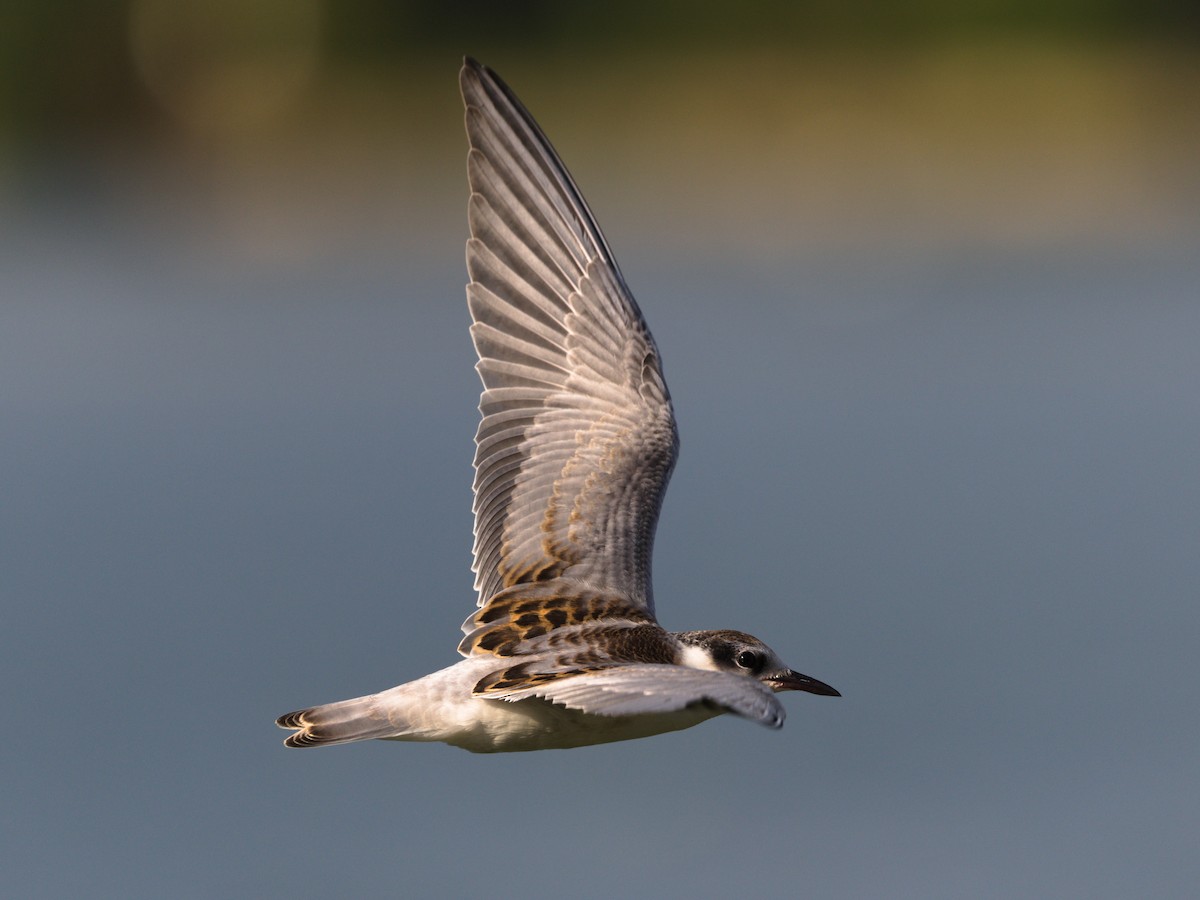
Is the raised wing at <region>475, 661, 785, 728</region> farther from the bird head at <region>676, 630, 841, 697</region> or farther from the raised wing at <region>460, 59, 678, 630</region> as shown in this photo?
the raised wing at <region>460, 59, 678, 630</region>

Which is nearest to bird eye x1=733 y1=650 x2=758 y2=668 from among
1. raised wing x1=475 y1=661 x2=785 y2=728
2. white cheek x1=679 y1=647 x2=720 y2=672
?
white cheek x1=679 y1=647 x2=720 y2=672

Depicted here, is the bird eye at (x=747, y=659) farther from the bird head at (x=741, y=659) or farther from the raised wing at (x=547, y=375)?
the raised wing at (x=547, y=375)

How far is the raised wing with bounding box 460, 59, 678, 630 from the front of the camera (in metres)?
7.82

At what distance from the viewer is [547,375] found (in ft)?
26.9

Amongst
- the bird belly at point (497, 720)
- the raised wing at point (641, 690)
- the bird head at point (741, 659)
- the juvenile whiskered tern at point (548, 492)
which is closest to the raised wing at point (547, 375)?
the juvenile whiskered tern at point (548, 492)

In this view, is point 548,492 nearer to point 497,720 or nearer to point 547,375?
point 547,375

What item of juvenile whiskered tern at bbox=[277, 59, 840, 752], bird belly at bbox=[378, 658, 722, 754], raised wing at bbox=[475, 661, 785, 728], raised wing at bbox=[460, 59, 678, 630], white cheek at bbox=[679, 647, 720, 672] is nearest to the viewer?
raised wing at bbox=[475, 661, 785, 728]

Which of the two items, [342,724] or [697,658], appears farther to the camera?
[697,658]

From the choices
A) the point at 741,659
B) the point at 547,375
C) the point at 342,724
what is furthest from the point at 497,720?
the point at 547,375

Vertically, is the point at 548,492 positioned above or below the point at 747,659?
above

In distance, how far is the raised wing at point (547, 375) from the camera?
782cm

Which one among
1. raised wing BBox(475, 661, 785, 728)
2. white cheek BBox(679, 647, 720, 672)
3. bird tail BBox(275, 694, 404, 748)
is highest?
white cheek BBox(679, 647, 720, 672)

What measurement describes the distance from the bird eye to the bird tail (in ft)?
4.27

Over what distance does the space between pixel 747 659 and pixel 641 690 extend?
137cm
